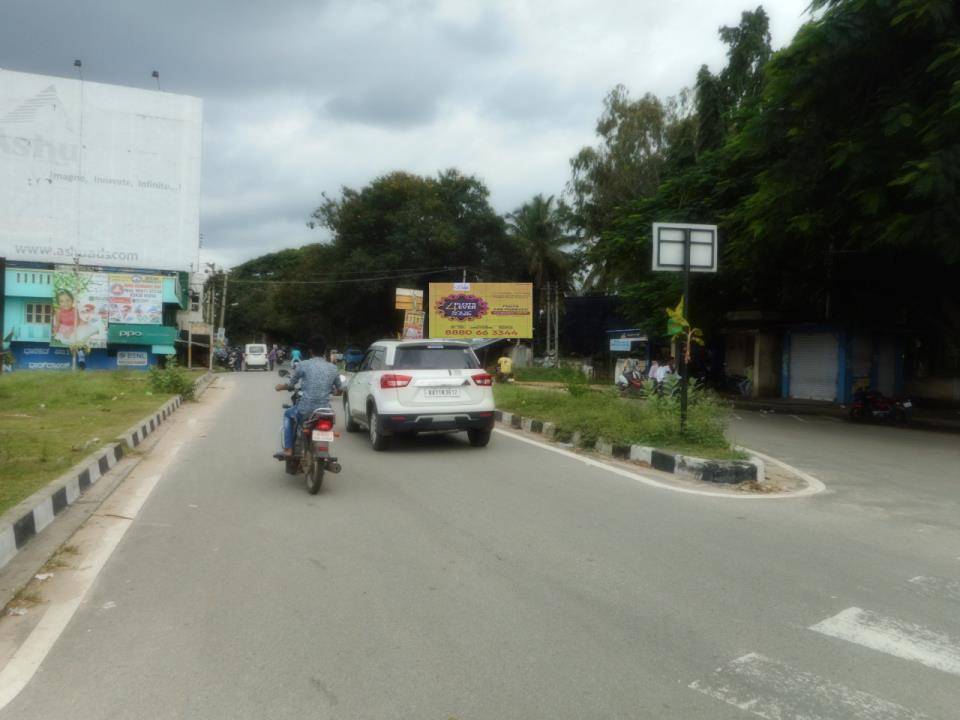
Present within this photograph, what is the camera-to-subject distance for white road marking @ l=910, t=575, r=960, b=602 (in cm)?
471

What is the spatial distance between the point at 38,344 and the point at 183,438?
34808 mm

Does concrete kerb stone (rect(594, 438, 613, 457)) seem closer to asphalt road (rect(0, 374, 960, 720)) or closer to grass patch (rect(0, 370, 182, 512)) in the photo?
asphalt road (rect(0, 374, 960, 720))

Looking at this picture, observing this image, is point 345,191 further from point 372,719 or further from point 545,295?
point 372,719

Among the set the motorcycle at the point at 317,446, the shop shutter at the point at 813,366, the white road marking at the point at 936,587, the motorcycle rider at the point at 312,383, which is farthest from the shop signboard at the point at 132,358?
the white road marking at the point at 936,587

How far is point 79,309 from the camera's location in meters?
41.2

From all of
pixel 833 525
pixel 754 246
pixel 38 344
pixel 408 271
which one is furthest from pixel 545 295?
pixel 833 525

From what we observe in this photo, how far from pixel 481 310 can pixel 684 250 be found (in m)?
24.6

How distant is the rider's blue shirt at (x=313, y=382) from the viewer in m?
8.24

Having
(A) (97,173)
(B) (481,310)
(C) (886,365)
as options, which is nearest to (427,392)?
(C) (886,365)

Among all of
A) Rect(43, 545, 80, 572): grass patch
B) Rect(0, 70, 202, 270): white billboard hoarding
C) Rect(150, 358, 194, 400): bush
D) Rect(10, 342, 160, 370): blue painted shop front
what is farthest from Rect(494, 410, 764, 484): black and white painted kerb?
Rect(0, 70, 202, 270): white billboard hoarding

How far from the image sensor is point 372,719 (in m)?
3.18

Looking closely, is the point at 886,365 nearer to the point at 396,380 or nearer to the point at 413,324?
the point at 396,380

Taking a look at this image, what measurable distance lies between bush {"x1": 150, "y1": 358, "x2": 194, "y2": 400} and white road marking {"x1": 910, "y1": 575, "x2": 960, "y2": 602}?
19.2 m

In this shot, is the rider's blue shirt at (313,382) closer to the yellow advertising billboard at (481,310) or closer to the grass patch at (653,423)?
the grass patch at (653,423)
